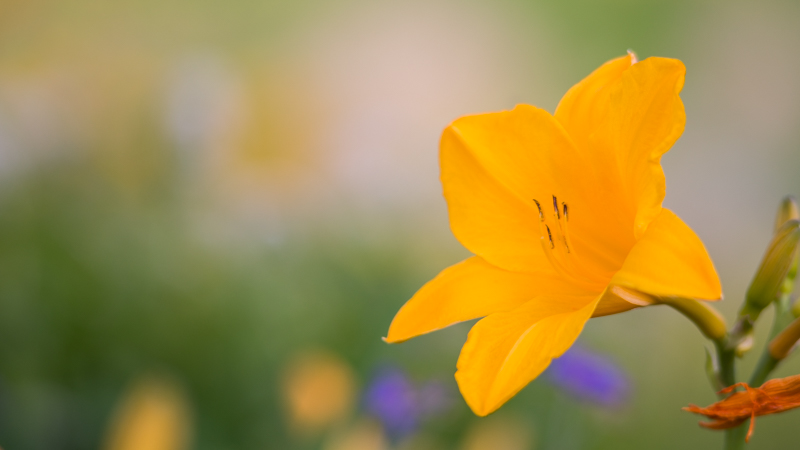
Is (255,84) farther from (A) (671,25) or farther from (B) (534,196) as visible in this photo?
(B) (534,196)

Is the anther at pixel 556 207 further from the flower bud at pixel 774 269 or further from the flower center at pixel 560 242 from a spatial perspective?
the flower bud at pixel 774 269

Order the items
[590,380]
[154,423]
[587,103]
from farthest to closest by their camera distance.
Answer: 1. [590,380]
2. [154,423]
3. [587,103]

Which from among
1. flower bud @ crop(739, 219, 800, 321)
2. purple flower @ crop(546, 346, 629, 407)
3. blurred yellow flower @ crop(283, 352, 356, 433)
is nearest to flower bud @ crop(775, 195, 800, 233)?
flower bud @ crop(739, 219, 800, 321)

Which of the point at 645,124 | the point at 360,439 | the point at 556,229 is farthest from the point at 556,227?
the point at 360,439

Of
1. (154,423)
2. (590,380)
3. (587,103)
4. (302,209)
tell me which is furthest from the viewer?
(302,209)

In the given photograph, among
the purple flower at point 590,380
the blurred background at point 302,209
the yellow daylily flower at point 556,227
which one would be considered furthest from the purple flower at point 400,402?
the yellow daylily flower at point 556,227

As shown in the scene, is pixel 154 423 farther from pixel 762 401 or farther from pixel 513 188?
pixel 762 401

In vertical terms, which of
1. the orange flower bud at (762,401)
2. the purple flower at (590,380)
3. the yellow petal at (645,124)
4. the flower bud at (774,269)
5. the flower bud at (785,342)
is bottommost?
the purple flower at (590,380)

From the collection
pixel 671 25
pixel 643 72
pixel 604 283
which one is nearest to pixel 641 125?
pixel 643 72
